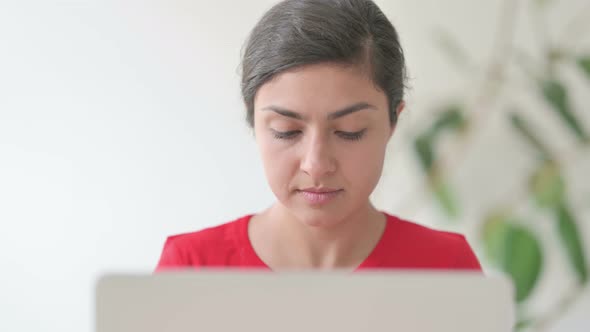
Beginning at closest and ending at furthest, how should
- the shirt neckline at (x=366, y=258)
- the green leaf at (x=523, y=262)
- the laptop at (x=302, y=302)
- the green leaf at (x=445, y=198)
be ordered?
the laptop at (x=302, y=302) < the shirt neckline at (x=366, y=258) < the green leaf at (x=523, y=262) < the green leaf at (x=445, y=198)

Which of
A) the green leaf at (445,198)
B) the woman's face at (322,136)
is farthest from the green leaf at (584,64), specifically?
the woman's face at (322,136)

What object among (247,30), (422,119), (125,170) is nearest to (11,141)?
(125,170)

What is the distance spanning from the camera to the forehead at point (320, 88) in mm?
1116

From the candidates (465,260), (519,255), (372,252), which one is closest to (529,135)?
(519,255)

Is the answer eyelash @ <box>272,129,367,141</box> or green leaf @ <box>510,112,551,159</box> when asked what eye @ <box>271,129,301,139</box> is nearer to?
eyelash @ <box>272,129,367,141</box>

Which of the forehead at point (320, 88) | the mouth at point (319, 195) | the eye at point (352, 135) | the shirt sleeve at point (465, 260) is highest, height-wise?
the forehead at point (320, 88)

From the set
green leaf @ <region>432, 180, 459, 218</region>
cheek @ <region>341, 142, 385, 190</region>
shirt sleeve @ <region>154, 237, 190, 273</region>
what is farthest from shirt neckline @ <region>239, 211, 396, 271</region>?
green leaf @ <region>432, 180, 459, 218</region>

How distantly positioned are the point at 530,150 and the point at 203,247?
1.52 m

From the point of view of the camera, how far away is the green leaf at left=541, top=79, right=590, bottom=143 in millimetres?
2287

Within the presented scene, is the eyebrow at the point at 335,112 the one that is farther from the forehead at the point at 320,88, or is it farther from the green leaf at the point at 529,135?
the green leaf at the point at 529,135

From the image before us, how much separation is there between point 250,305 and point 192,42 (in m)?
2.08

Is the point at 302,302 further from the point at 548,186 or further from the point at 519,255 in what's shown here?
the point at 548,186

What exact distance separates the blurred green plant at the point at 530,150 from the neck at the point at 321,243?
91 cm

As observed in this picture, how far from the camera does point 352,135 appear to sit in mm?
1159
